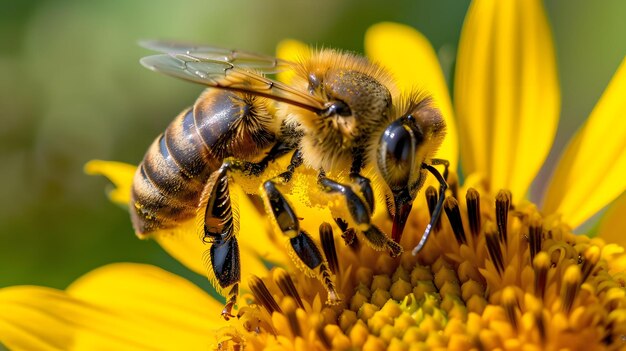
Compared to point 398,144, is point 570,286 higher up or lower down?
lower down

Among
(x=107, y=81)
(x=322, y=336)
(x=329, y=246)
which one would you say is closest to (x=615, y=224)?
(x=329, y=246)

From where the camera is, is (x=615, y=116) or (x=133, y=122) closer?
(x=615, y=116)

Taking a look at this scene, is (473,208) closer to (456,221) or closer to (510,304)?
(456,221)

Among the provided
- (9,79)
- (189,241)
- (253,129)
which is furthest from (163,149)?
(9,79)

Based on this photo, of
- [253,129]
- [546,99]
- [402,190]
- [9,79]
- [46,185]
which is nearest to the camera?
[402,190]

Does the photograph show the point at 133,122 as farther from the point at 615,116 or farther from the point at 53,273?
the point at 615,116
